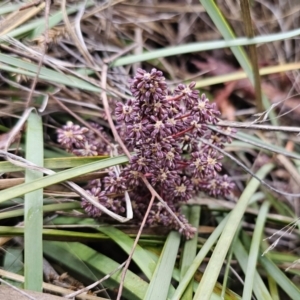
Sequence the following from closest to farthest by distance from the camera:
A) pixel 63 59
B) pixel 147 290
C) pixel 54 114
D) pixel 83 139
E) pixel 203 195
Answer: pixel 147 290 → pixel 83 139 → pixel 203 195 → pixel 54 114 → pixel 63 59

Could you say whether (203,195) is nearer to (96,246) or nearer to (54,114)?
(96,246)

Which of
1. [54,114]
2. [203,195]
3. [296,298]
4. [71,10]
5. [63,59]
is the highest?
[71,10]

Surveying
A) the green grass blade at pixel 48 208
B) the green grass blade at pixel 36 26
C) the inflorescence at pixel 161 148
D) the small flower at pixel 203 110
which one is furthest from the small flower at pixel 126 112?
the green grass blade at pixel 36 26

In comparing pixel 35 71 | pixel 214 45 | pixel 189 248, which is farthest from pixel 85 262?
pixel 214 45

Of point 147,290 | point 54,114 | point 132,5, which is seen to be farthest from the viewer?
point 132,5

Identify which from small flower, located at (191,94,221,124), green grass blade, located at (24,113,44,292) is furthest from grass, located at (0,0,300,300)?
small flower, located at (191,94,221,124)

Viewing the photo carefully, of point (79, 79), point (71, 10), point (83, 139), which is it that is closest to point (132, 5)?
point (71, 10)

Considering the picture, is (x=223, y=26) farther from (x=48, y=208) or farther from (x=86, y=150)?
(x=48, y=208)

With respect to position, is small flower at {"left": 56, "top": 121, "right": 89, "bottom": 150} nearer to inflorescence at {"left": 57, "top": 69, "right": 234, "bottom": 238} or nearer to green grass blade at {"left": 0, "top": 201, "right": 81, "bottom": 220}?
inflorescence at {"left": 57, "top": 69, "right": 234, "bottom": 238}
